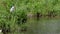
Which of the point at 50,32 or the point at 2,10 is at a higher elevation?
the point at 2,10

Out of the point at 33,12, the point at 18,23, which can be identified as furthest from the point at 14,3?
the point at 33,12

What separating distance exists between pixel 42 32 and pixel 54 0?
10.3 meters

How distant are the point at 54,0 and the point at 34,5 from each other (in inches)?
81.2

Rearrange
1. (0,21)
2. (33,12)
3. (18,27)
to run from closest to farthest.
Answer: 1. (0,21)
2. (18,27)
3. (33,12)

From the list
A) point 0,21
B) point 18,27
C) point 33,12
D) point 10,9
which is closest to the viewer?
point 0,21

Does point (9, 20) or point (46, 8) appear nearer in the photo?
point (9, 20)

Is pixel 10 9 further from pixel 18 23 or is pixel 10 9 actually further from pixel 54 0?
pixel 54 0

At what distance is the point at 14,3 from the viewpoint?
1638 centimetres

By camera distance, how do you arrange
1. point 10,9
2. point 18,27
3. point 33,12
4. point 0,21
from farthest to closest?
point 33,12
point 10,9
point 18,27
point 0,21

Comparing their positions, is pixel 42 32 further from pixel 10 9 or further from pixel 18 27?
pixel 10 9

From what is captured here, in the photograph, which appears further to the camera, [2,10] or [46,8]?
[46,8]

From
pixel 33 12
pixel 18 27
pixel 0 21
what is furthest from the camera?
pixel 33 12

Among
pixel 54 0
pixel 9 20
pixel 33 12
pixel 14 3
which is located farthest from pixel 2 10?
pixel 54 0

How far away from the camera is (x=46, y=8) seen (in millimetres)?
23703
